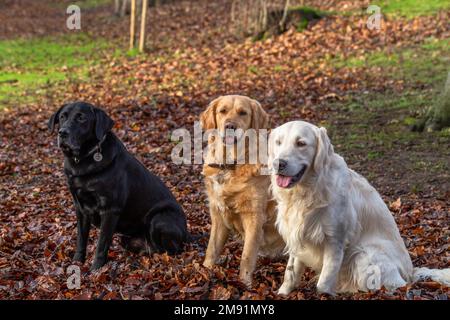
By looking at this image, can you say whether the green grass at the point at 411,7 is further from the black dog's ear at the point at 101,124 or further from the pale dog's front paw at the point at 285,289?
the pale dog's front paw at the point at 285,289

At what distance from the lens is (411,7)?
19109mm

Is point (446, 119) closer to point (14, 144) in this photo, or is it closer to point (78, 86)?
point (14, 144)

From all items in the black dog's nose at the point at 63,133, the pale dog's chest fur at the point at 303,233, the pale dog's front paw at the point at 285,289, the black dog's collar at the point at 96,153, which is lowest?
the pale dog's front paw at the point at 285,289

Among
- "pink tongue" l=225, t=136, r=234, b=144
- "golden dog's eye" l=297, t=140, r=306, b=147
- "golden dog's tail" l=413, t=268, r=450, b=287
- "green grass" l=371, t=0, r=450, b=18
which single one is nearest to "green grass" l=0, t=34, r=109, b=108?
"green grass" l=371, t=0, r=450, b=18

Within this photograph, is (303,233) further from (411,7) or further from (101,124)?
(411,7)

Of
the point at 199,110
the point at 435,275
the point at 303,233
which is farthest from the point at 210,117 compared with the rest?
the point at 199,110

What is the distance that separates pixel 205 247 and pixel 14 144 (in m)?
6.81

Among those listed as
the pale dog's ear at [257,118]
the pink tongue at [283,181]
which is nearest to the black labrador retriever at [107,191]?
the pale dog's ear at [257,118]

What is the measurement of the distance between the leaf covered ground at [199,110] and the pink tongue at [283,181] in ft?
2.75

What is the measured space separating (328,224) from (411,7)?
1514 cm

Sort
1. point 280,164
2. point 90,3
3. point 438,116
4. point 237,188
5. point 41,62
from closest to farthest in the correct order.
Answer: point 280,164
point 237,188
point 438,116
point 41,62
point 90,3

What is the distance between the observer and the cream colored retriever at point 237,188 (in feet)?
20.1

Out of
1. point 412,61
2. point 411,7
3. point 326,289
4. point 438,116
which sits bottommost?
point 326,289
